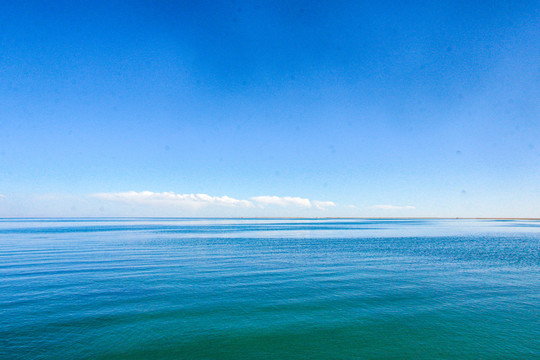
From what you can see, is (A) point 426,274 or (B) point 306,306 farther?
(A) point 426,274

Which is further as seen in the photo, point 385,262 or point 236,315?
point 385,262

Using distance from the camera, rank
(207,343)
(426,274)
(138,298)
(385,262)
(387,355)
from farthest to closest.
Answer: (385,262) < (426,274) < (138,298) < (207,343) < (387,355)

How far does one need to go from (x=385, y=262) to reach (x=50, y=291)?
28.5m

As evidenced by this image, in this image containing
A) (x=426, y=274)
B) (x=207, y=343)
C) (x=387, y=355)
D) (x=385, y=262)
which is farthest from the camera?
(x=385, y=262)

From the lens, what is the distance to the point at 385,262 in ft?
101

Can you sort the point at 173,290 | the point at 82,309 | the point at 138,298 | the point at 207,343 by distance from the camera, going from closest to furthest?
A: the point at 207,343 < the point at 82,309 < the point at 138,298 < the point at 173,290

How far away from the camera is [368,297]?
18.1 m

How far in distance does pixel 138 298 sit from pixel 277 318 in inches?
348

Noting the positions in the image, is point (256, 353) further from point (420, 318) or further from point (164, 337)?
point (420, 318)

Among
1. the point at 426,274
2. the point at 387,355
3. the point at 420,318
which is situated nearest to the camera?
the point at 387,355

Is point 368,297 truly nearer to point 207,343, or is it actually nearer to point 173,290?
point 207,343

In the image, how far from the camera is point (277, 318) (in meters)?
14.9

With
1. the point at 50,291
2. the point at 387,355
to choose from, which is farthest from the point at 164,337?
the point at 50,291

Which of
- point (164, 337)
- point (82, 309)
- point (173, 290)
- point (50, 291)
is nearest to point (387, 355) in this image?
point (164, 337)
